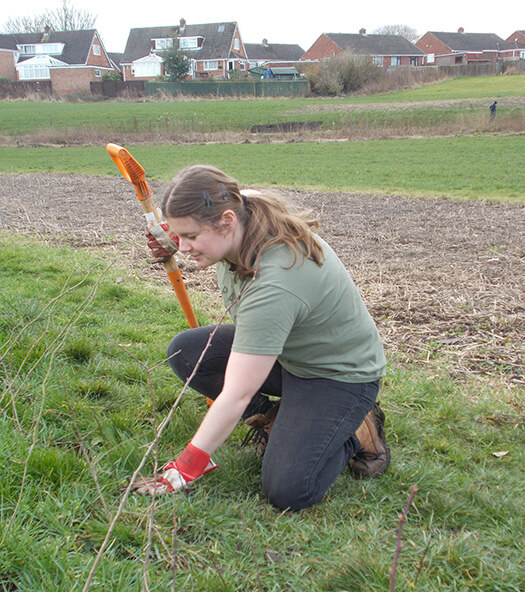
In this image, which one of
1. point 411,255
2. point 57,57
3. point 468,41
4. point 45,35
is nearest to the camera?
point 411,255

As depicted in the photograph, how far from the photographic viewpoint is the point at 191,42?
79188 mm

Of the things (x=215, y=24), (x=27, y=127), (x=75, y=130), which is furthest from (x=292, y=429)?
(x=215, y=24)

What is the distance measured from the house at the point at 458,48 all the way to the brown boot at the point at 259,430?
100786 millimetres

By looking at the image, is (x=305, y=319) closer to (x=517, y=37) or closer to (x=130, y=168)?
(x=130, y=168)

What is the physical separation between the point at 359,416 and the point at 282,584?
924 mm

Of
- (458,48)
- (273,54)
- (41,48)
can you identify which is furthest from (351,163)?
(458,48)

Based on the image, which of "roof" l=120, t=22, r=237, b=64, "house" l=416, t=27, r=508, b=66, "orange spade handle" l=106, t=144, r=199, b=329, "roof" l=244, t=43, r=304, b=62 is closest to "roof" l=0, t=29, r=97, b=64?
"roof" l=120, t=22, r=237, b=64

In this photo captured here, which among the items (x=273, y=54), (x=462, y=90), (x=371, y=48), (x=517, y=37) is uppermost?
(x=517, y=37)

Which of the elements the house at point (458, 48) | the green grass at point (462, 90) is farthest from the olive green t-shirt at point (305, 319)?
the house at point (458, 48)

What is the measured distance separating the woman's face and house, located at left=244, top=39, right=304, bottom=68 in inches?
3450

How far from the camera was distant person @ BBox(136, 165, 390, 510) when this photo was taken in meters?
2.29

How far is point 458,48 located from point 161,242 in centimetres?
10222

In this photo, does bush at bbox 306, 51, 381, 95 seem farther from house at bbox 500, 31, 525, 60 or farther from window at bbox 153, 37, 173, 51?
house at bbox 500, 31, 525, 60

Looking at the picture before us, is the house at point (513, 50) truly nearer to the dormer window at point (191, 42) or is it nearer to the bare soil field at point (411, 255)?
the dormer window at point (191, 42)
